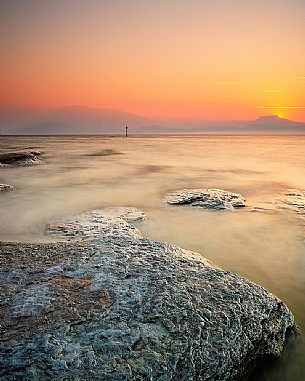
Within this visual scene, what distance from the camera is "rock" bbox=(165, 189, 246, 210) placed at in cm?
667

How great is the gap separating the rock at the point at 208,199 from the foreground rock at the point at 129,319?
342 centimetres

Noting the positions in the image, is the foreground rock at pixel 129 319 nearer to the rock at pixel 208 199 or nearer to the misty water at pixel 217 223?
the misty water at pixel 217 223

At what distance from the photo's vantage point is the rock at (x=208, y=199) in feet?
21.9

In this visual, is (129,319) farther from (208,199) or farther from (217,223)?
(208,199)

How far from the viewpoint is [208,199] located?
6.96m

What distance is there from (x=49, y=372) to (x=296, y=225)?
192 inches

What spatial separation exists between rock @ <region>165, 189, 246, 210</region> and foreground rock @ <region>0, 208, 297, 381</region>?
342 centimetres

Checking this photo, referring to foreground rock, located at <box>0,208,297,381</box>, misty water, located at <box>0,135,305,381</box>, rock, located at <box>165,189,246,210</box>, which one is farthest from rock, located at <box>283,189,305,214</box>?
foreground rock, located at <box>0,208,297,381</box>

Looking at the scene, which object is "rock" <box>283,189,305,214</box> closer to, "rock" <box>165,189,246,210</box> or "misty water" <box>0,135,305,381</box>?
"misty water" <box>0,135,305,381</box>

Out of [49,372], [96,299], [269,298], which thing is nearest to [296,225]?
[269,298]

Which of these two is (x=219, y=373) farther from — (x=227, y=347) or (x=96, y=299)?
(x=96, y=299)

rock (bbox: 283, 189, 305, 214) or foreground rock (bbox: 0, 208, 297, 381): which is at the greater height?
foreground rock (bbox: 0, 208, 297, 381)

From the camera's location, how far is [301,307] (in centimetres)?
322

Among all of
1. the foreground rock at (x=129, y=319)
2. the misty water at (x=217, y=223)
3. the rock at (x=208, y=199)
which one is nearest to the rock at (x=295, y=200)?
the misty water at (x=217, y=223)
